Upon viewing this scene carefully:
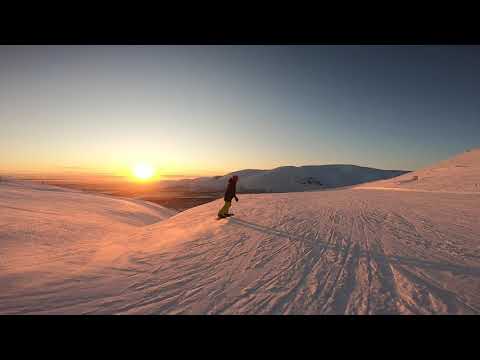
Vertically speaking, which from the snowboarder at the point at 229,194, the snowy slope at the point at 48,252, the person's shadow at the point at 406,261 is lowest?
the snowy slope at the point at 48,252

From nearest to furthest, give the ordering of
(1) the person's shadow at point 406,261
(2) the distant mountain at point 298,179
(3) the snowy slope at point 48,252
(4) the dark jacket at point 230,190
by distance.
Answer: (3) the snowy slope at point 48,252, (1) the person's shadow at point 406,261, (4) the dark jacket at point 230,190, (2) the distant mountain at point 298,179

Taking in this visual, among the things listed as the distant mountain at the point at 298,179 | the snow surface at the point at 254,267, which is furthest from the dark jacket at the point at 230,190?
the distant mountain at the point at 298,179

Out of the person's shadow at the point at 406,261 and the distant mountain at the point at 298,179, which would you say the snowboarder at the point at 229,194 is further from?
the distant mountain at the point at 298,179

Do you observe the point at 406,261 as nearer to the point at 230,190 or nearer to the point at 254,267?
the point at 254,267

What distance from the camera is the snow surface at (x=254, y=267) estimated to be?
2.85 m

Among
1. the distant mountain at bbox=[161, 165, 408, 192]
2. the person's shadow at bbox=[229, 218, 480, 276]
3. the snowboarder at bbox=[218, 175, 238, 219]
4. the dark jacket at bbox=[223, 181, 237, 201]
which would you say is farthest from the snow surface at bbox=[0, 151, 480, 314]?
the distant mountain at bbox=[161, 165, 408, 192]

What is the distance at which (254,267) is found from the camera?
3.98 metres

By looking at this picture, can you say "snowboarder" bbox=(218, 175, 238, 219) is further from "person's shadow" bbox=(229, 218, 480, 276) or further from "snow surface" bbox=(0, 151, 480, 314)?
"person's shadow" bbox=(229, 218, 480, 276)

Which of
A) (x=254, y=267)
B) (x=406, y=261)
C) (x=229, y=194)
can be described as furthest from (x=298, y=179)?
(x=254, y=267)

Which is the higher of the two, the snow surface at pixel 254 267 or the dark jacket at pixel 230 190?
the dark jacket at pixel 230 190
